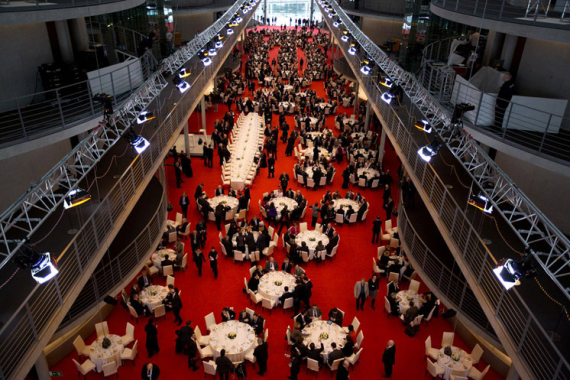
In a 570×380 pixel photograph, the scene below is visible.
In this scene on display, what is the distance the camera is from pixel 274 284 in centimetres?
1252

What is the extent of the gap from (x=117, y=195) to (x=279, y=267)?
5.91 metres

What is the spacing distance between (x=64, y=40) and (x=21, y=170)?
4.04 m

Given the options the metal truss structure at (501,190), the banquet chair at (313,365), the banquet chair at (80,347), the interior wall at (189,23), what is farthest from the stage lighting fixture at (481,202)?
the interior wall at (189,23)

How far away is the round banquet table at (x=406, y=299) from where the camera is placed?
12.0m

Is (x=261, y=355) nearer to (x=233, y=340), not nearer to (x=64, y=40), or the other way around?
(x=233, y=340)

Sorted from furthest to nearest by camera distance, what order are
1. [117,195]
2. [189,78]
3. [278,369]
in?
[189,78] < [278,369] < [117,195]

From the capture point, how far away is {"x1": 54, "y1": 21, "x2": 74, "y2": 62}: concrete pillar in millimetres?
12703

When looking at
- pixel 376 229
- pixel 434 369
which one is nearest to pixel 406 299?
pixel 434 369

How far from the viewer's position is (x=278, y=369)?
10.6m

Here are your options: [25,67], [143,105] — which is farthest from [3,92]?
[143,105]

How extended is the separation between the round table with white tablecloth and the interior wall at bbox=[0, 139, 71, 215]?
31.7 feet

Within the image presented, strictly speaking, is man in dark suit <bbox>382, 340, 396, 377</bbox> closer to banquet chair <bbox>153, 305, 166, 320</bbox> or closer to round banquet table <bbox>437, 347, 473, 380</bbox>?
round banquet table <bbox>437, 347, 473, 380</bbox>

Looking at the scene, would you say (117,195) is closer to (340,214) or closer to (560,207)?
(340,214)

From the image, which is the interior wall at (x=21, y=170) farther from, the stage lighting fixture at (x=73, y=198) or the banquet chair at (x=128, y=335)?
the banquet chair at (x=128, y=335)
